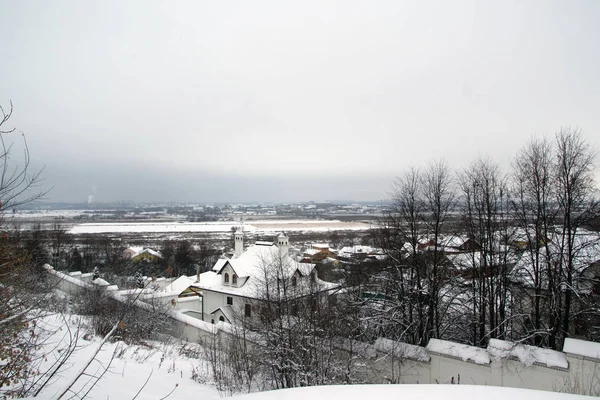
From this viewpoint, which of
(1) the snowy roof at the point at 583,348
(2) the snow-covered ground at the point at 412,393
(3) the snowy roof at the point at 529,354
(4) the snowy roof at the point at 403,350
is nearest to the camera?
(2) the snow-covered ground at the point at 412,393

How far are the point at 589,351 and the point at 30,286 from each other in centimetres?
1478

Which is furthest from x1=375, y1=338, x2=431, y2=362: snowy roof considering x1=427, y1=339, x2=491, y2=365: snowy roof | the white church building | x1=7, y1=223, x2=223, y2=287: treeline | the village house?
the village house

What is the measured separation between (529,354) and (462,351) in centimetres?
173

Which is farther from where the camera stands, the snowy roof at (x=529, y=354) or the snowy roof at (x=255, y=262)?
the snowy roof at (x=255, y=262)

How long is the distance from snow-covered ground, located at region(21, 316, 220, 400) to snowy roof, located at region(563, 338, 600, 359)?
9.21 meters

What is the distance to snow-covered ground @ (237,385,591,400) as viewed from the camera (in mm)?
3518

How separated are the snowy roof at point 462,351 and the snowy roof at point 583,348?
2039 mm

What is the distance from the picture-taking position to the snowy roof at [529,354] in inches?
355

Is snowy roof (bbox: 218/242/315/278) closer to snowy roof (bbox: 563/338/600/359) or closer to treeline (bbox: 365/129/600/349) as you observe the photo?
treeline (bbox: 365/129/600/349)

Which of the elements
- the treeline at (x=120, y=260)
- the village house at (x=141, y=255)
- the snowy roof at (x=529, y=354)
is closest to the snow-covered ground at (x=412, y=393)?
the snowy roof at (x=529, y=354)

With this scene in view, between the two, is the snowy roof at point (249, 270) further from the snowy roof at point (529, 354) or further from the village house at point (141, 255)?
the village house at point (141, 255)

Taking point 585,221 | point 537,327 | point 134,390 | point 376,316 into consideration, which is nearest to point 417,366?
point 376,316

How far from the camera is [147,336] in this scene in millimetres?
15375

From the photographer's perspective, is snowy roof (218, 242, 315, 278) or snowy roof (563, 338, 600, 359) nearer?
snowy roof (563, 338, 600, 359)
